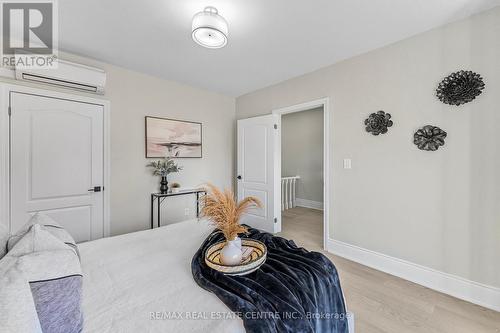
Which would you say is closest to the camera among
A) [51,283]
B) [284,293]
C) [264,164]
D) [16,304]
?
[16,304]

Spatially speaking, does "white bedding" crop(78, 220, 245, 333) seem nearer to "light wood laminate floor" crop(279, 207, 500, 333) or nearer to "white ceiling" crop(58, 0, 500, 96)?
"light wood laminate floor" crop(279, 207, 500, 333)

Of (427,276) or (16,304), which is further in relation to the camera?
(427,276)

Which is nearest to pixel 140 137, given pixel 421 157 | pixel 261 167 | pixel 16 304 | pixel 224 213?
pixel 261 167

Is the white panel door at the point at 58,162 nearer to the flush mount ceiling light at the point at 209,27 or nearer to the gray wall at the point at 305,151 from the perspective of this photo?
the flush mount ceiling light at the point at 209,27

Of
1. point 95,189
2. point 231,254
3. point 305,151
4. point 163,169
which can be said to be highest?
point 305,151

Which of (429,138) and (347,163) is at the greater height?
(429,138)

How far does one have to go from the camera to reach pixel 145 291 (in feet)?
3.43

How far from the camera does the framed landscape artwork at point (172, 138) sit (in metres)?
3.22

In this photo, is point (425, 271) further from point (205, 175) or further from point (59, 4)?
point (59, 4)

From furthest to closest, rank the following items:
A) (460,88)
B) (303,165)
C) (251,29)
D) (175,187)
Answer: (303,165), (175,187), (251,29), (460,88)

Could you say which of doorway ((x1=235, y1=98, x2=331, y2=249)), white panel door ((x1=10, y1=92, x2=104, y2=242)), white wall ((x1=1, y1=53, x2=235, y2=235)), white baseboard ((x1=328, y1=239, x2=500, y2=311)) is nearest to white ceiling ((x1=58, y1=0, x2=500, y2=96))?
white wall ((x1=1, y1=53, x2=235, y2=235))

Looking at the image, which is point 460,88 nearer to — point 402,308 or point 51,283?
point 402,308

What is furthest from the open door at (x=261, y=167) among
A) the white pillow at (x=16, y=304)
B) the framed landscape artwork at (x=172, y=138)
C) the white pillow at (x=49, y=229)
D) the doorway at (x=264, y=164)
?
the white pillow at (x=16, y=304)

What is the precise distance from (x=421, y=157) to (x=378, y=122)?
555 mm
